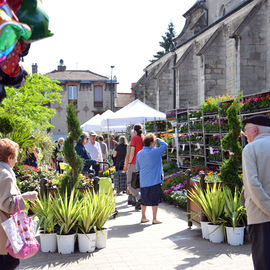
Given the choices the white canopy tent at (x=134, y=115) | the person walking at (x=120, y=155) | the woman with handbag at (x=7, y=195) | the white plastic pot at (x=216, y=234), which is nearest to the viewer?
the woman with handbag at (x=7, y=195)

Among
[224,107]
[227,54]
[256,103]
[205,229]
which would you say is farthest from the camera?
[227,54]

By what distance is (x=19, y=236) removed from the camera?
148 inches

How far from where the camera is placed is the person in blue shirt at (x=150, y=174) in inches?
325

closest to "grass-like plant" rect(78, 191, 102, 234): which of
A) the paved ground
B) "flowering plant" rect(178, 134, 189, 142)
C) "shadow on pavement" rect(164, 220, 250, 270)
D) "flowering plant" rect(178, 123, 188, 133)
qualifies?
the paved ground

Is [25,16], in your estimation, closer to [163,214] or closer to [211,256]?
[211,256]

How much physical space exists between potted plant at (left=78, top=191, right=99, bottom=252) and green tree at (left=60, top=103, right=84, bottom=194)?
55cm

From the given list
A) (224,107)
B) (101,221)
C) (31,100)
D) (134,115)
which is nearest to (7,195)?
(101,221)

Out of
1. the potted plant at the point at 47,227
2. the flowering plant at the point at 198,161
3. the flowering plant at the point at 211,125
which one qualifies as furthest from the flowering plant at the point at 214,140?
the potted plant at the point at 47,227

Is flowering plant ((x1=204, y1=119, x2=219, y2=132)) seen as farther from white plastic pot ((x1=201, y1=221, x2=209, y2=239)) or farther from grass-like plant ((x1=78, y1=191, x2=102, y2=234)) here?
grass-like plant ((x1=78, y1=191, x2=102, y2=234))

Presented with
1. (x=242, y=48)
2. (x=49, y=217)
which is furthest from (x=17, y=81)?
A: (x=242, y=48)

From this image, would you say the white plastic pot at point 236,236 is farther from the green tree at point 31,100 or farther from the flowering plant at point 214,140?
the green tree at point 31,100

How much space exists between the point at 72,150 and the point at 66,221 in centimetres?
119

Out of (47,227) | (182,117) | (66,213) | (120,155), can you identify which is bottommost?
(47,227)

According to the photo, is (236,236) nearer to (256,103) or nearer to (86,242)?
(86,242)
